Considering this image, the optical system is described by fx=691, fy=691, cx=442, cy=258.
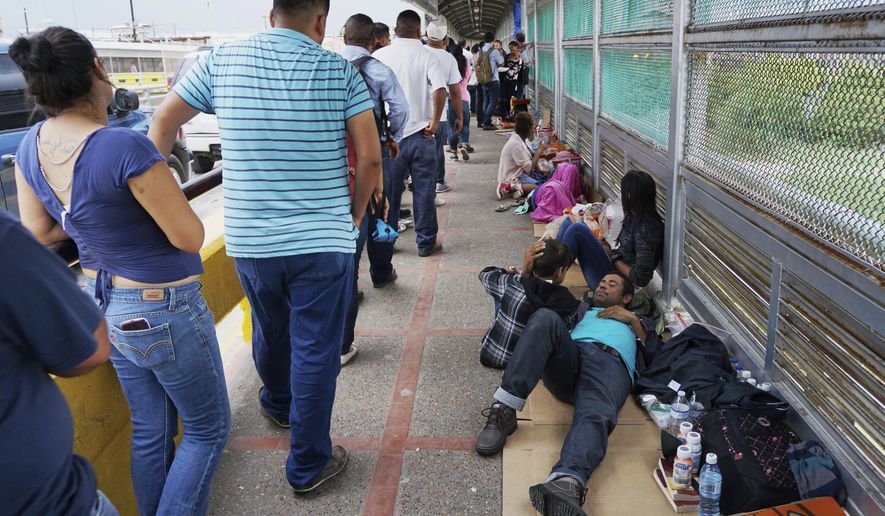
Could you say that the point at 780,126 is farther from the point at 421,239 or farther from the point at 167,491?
the point at 421,239

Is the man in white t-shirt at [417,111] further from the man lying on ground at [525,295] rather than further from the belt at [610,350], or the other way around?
the belt at [610,350]

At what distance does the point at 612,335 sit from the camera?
3359mm

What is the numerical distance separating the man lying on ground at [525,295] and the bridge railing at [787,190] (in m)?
0.78

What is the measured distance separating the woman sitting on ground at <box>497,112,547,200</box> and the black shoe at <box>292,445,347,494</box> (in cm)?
489

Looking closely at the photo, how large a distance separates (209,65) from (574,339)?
2086mm

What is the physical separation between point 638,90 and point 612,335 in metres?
2.27

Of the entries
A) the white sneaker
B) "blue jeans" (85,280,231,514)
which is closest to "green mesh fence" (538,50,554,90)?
the white sneaker

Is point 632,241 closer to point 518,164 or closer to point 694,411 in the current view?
point 694,411

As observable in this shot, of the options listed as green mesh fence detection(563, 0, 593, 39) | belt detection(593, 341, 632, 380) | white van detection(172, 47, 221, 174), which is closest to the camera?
belt detection(593, 341, 632, 380)

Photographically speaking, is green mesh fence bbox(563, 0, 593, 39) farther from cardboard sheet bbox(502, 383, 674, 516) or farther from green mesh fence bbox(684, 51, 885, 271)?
cardboard sheet bbox(502, 383, 674, 516)

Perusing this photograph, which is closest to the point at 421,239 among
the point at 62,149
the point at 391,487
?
the point at 391,487

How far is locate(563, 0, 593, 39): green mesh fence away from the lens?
6898 mm

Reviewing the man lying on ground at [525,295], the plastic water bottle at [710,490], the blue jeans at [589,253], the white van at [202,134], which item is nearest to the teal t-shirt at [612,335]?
the man lying on ground at [525,295]

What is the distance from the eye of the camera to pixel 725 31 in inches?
123
